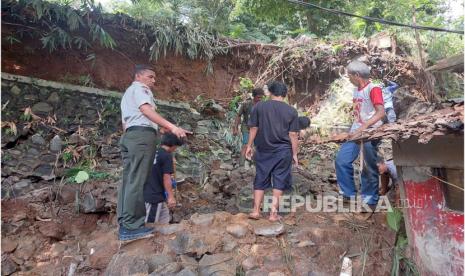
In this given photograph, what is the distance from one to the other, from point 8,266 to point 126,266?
5.45ft

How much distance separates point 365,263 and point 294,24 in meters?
11.4

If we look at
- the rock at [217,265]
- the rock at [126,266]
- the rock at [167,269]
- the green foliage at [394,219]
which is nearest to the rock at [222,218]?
the rock at [217,265]

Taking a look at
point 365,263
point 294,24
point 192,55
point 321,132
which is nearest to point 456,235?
point 365,263

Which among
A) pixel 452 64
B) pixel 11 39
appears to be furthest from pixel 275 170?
pixel 11 39

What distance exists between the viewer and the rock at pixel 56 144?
611 centimetres

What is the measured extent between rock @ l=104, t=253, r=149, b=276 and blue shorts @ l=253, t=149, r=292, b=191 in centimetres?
146

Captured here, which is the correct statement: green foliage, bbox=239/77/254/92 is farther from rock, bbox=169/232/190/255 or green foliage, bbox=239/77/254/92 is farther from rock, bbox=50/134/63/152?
rock, bbox=169/232/190/255

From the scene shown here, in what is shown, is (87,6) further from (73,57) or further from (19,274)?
(19,274)

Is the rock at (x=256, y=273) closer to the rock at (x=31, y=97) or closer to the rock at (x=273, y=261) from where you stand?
the rock at (x=273, y=261)

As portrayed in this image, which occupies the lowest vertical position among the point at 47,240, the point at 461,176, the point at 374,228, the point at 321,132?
the point at 47,240

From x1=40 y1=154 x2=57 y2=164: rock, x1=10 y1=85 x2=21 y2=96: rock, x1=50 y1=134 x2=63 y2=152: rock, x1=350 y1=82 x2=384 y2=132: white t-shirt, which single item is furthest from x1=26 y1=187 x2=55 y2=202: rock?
x1=350 y1=82 x2=384 y2=132: white t-shirt

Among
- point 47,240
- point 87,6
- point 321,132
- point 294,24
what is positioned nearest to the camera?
point 47,240

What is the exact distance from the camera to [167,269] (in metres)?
3.33

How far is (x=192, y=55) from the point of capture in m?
8.19
